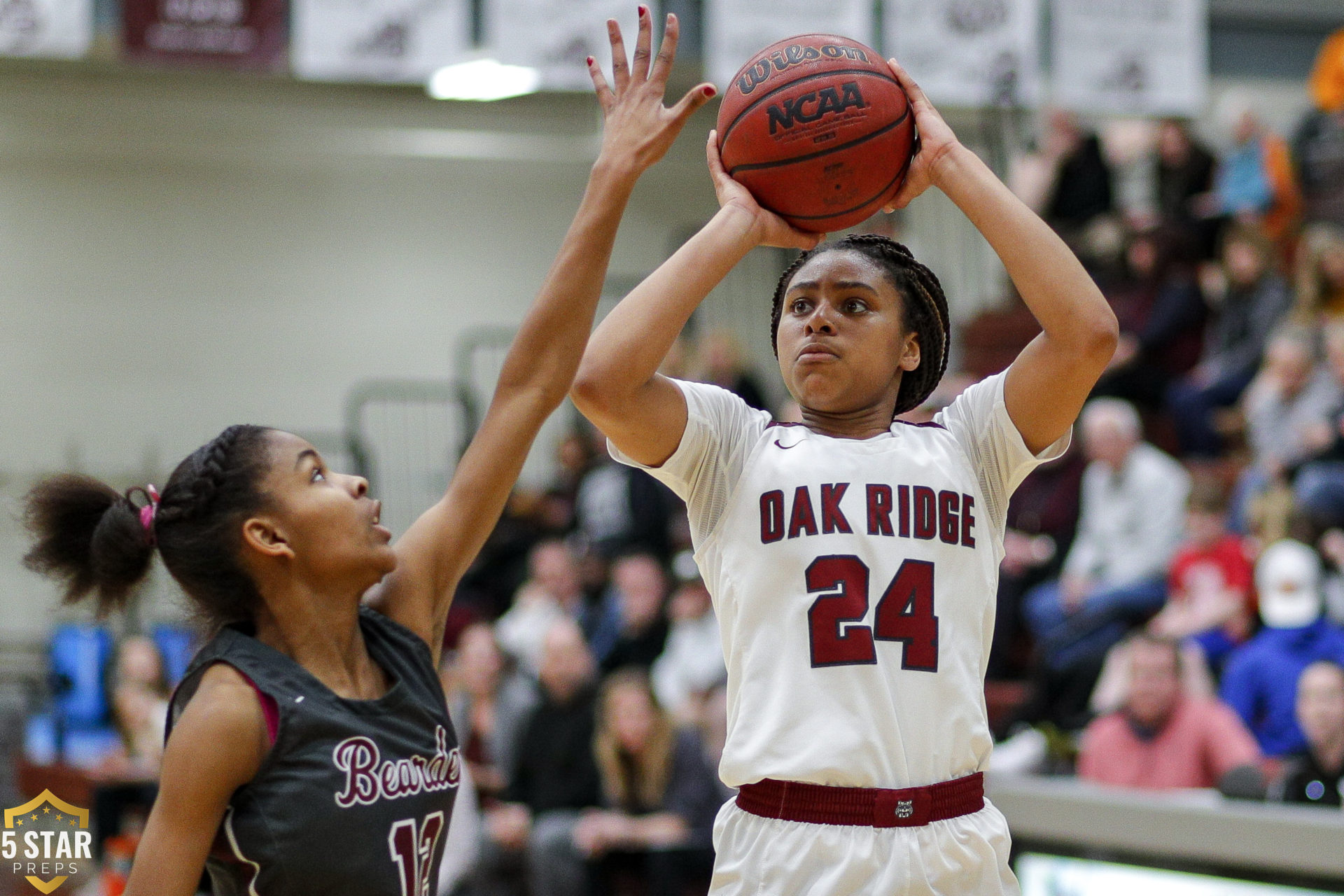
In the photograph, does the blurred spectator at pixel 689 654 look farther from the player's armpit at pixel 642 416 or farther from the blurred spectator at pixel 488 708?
the player's armpit at pixel 642 416

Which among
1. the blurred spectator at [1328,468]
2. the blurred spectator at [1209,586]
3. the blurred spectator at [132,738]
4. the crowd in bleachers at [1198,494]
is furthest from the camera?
the blurred spectator at [132,738]

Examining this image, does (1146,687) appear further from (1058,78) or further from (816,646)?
(1058,78)

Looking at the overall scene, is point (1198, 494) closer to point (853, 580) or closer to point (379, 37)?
point (379, 37)

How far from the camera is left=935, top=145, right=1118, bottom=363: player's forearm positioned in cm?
251

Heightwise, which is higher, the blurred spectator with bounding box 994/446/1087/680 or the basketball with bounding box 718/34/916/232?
the basketball with bounding box 718/34/916/232

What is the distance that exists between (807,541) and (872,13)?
7.60m

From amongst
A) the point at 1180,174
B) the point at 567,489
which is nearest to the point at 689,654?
the point at 567,489

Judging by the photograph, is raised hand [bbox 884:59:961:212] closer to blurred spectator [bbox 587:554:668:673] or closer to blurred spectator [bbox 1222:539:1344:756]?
blurred spectator [bbox 1222:539:1344:756]

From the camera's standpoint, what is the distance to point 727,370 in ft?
36.3

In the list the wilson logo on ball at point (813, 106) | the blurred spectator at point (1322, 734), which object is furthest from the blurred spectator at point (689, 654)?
the wilson logo on ball at point (813, 106)

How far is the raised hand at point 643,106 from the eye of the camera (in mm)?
2543

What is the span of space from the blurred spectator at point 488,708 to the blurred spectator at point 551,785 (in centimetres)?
18

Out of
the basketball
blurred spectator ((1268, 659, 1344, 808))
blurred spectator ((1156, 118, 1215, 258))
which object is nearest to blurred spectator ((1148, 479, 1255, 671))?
blurred spectator ((1268, 659, 1344, 808))

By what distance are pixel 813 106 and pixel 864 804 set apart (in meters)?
1.17
